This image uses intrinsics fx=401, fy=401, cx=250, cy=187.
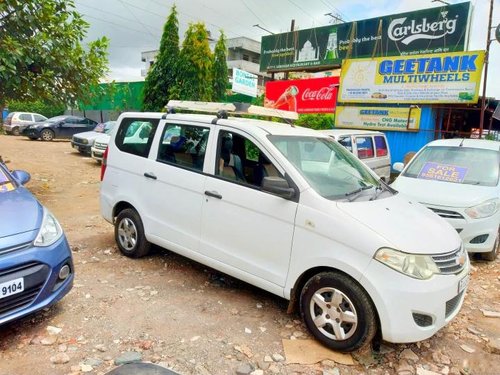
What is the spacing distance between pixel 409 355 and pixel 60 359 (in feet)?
8.73

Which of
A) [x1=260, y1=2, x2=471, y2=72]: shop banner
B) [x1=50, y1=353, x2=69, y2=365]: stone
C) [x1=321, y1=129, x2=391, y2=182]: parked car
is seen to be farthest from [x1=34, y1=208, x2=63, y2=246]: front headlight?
[x1=260, y1=2, x2=471, y2=72]: shop banner

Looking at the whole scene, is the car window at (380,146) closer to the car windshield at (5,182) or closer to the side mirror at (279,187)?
the side mirror at (279,187)

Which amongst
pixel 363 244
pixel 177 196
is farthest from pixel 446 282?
→ pixel 177 196

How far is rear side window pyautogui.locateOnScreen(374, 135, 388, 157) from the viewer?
32.5 feet

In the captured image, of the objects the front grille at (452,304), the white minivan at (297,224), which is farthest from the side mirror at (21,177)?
the front grille at (452,304)

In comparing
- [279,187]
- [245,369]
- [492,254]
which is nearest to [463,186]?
[492,254]

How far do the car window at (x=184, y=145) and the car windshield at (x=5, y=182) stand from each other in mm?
1452

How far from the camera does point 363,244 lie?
2.95m

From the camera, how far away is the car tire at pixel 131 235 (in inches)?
184

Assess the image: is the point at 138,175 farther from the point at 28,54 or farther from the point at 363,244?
the point at 28,54

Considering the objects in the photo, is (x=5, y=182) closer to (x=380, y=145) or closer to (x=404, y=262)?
(x=404, y=262)

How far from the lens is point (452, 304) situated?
3.12 m

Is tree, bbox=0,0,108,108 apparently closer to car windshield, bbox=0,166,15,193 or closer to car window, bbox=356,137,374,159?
car windshield, bbox=0,166,15,193

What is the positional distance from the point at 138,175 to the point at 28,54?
430cm
